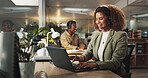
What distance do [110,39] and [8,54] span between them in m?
1.20

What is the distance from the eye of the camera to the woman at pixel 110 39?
163cm

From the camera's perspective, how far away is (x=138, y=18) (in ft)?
23.3

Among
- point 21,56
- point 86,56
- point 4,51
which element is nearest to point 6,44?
point 4,51

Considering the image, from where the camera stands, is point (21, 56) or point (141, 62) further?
point (141, 62)

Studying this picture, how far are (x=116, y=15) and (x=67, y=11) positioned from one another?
579 cm

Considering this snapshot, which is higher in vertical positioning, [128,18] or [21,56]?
[128,18]

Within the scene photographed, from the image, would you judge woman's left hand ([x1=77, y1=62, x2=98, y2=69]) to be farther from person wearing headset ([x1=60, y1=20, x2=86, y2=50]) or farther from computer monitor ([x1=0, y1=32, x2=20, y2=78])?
person wearing headset ([x1=60, y1=20, x2=86, y2=50])

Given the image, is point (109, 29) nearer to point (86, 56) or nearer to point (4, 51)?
point (86, 56)

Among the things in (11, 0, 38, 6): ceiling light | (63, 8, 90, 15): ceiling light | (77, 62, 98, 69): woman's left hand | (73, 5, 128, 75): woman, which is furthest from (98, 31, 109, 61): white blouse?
(63, 8, 90, 15): ceiling light

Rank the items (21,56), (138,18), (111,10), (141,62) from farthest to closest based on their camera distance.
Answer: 1. (138,18)
2. (141,62)
3. (111,10)
4. (21,56)

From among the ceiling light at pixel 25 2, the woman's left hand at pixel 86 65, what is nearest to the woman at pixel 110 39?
the woman's left hand at pixel 86 65

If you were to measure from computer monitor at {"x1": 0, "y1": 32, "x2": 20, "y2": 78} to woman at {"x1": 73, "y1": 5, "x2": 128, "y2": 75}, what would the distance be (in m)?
0.97

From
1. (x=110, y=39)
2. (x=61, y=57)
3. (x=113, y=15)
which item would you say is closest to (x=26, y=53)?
(x=61, y=57)

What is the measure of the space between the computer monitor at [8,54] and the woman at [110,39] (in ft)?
3.19
